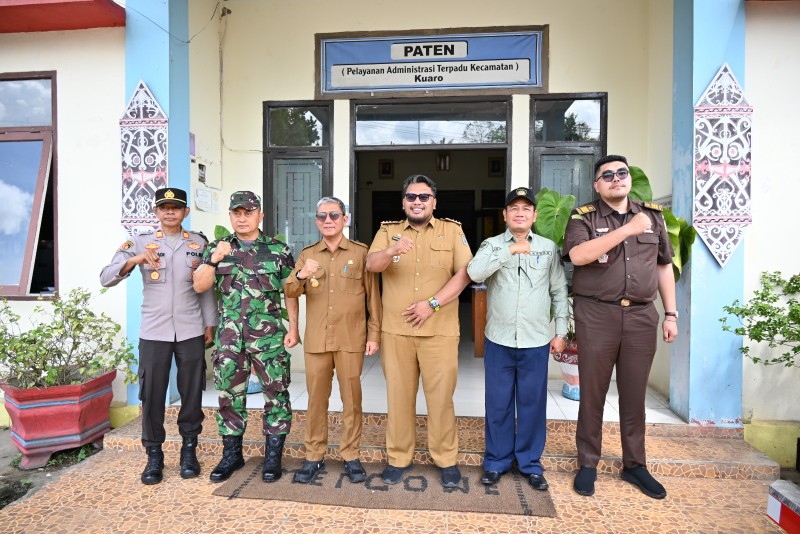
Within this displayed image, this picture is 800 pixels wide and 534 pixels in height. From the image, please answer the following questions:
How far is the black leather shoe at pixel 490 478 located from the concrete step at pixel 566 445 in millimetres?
227

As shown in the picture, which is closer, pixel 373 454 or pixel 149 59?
pixel 373 454

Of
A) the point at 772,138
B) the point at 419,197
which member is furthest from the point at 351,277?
the point at 772,138

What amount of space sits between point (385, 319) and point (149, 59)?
2.69 m

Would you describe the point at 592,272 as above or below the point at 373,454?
above

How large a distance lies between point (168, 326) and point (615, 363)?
256 cm

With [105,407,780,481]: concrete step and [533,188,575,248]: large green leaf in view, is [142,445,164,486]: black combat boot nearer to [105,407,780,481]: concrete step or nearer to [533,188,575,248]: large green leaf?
[105,407,780,481]: concrete step

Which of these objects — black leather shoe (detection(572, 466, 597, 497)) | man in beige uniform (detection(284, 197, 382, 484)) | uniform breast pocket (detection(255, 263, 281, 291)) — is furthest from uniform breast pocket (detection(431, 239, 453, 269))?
black leather shoe (detection(572, 466, 597, 497))

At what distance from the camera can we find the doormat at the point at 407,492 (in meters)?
2.53

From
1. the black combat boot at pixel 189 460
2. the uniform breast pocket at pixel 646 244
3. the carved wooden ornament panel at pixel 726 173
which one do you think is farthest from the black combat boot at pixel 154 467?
the carved wooden ornament panel at pixel 726 173

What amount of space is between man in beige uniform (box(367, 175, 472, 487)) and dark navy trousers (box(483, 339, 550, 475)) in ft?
0.73

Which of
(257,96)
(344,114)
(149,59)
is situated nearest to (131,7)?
(149,59)

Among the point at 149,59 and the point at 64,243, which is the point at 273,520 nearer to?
the point at 64,243

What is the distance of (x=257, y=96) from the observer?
15.3 feet

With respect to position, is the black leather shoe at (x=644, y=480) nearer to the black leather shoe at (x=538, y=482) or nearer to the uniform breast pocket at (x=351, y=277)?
the black leather shoe at (x=538, y=482)
